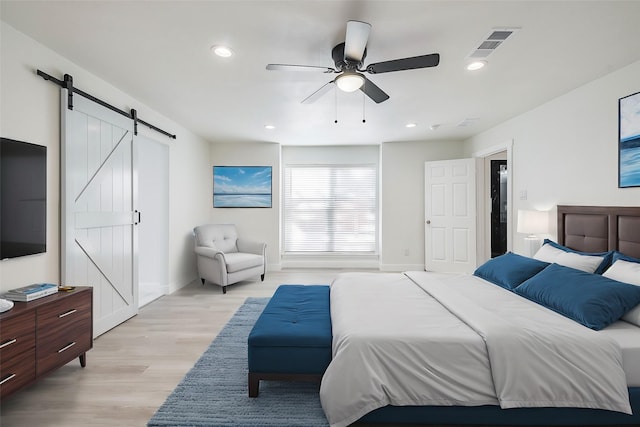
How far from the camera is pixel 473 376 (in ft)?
5.38

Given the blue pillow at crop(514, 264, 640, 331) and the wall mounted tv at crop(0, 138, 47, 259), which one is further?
the wall mounted tv at crop(0, 138, 47, 259)

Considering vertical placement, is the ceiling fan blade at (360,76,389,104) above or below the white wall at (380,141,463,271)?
above

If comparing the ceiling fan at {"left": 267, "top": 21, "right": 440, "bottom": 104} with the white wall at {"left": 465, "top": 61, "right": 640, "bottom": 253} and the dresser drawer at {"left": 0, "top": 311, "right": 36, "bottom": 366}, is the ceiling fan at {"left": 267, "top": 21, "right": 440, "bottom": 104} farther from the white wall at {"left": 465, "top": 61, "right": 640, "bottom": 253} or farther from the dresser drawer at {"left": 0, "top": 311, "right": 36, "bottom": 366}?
the dresser drawer at {"left": 0, "top": 311, "right": 36, "bottom": 366}

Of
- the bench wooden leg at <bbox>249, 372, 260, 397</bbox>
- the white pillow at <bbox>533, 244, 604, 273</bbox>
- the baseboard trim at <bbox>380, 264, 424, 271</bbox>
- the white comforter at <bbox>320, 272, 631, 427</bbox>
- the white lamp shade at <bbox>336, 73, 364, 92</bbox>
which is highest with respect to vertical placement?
the white lamp shade at <bbox>336, 73, 364, 92</bbox>

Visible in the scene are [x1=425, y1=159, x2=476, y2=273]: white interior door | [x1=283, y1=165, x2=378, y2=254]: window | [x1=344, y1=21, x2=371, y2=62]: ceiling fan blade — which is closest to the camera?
[x1=344, y1=21, x2=371, y2=62]: ceiling fan blade

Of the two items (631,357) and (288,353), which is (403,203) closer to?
(631,357)

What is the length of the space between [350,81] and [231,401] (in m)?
2.36

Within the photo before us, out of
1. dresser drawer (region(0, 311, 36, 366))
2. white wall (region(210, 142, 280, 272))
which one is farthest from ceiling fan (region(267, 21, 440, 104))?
white wall (region(210, 142, 280, 272))

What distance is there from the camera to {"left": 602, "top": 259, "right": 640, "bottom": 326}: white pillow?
75.5 inches

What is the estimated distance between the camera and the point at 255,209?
6070 millimetres

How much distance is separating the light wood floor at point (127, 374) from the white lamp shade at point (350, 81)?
250cm

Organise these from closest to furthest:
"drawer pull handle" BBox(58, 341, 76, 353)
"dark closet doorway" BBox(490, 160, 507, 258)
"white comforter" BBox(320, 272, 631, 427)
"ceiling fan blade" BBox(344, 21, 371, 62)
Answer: "white comforter" BBox(320, 272, 631, 427) → "ceiling fan blade" BBox(344, 21, 371, 62) → "drawer pull handle" BBox(58, 341, 76, 353) → "dark closet doorway" BBox(490, 160, 507, 258)

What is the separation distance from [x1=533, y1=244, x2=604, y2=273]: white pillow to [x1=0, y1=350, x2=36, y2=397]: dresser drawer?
396 cm

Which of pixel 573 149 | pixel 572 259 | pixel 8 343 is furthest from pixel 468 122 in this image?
pixel 8 343
